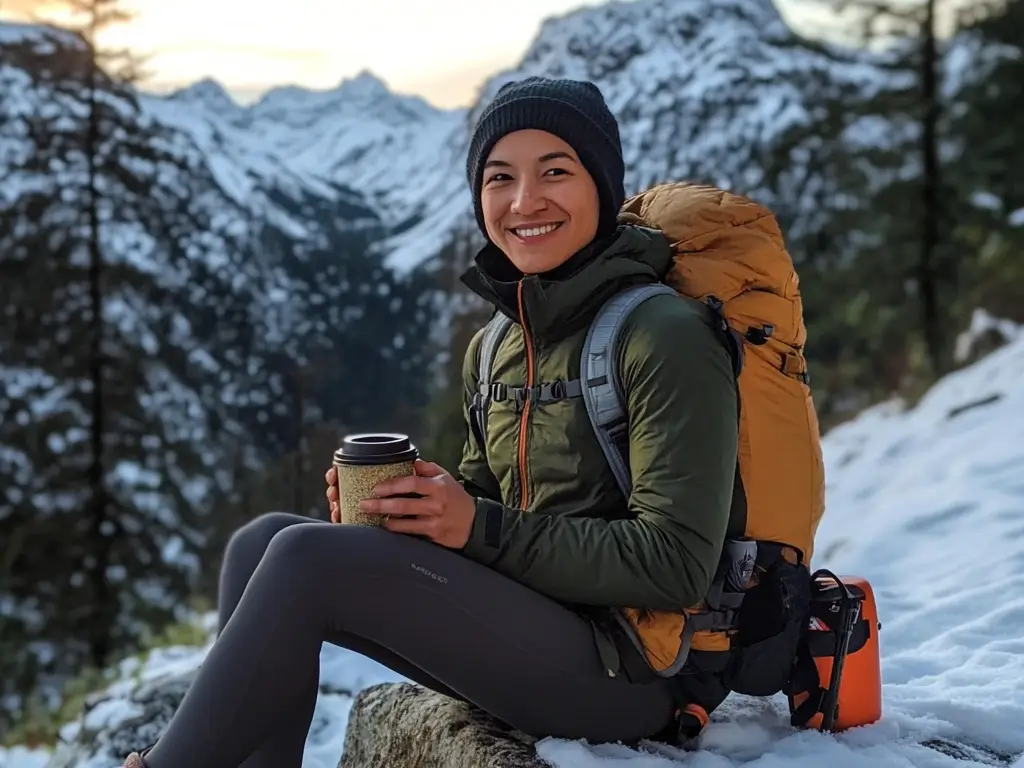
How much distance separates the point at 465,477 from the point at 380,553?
0.69 metres

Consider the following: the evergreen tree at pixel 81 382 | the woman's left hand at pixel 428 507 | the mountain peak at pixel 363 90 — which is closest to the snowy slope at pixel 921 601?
the woman's left hand at pixel 428 507

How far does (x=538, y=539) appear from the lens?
1.97 metres

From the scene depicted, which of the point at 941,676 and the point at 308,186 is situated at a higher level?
the point at 308,186

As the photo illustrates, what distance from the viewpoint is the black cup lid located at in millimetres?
1844

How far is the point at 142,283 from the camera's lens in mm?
12914

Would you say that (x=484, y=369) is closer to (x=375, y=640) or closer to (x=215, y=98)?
(x=375, y=640)

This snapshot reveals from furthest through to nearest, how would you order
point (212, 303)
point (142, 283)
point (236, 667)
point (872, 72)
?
point (212, 303) → point (142, 283) → point (872, 72) → point (236, 667)

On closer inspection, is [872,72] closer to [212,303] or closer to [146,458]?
[146,458]

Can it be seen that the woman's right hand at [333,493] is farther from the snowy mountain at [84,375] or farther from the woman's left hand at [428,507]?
the snowy mountain at [84,375]

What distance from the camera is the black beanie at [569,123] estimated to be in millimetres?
2168

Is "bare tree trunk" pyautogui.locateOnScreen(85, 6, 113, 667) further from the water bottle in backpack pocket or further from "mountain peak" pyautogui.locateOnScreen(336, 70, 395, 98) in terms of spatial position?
"mountain peak" pyautogui.locateOnScreen(336, 70, 395, 98)

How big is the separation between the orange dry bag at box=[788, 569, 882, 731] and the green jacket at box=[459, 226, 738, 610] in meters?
0.45

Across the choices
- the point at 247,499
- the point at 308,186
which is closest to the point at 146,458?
the point at 247,499

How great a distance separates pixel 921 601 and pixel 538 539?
322cm
